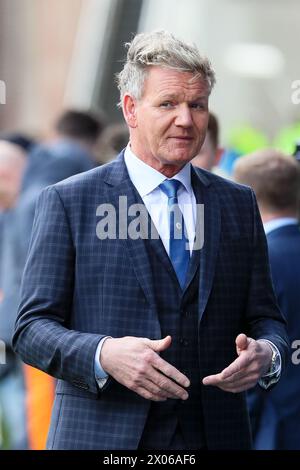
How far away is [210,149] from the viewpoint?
4.75 m

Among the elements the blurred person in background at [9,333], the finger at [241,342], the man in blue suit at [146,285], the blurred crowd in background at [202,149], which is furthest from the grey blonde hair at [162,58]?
the blurred person in background at [9,333]

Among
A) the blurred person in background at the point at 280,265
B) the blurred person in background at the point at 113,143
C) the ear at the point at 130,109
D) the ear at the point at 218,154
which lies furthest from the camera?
the blurred person in background at the point at 113,143

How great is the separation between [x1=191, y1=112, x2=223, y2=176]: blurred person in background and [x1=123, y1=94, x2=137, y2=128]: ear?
1289 millimetres

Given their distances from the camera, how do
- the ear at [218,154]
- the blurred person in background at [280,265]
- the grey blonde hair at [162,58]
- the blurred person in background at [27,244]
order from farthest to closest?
the blurred person in background at [27,244]
the ear at [218,154]
the blurred person in background at [280,265]
the grey blonde hair at [162,58]

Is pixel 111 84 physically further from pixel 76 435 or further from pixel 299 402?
pixel 76 435

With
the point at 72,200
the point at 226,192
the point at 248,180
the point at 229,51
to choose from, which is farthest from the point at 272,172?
the point at 229,51

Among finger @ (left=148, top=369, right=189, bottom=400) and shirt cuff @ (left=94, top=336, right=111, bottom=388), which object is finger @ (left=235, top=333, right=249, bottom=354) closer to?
finger @ (left=148, top=369, right=189, bottom=400)

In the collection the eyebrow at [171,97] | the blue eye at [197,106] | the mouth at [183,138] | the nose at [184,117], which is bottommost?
the mouth at [183,138]

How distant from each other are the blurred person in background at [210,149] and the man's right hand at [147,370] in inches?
65.8

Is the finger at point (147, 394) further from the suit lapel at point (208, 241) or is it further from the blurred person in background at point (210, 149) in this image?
the blurred person in background at point (210, 149)

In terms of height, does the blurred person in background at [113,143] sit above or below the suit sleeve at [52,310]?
above

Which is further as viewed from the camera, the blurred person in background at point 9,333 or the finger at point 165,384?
the blurred person in background at point 9,333

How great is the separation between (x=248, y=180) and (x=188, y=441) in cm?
169

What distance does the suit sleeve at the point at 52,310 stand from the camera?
320 cm
